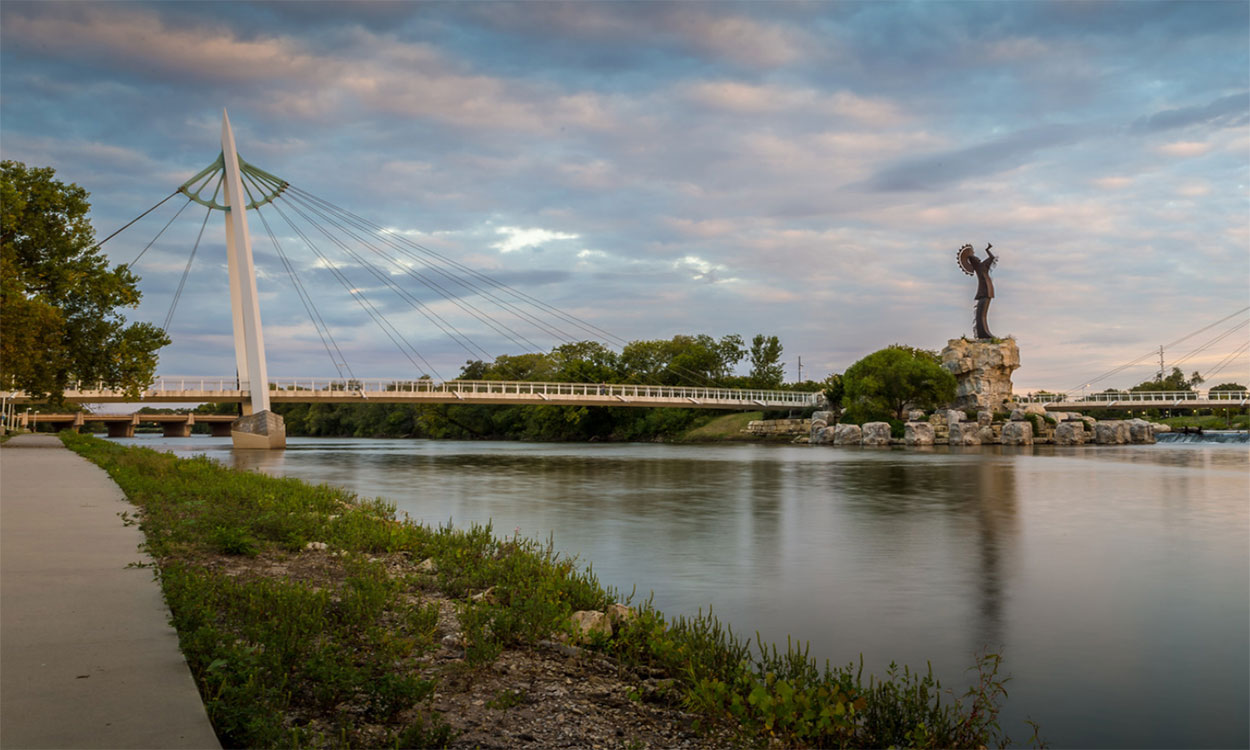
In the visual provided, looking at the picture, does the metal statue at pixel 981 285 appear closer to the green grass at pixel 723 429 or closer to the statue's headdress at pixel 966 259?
the statue's headdress at pixel 966 259

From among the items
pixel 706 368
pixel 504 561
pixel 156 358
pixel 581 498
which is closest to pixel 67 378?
pixel 156 358

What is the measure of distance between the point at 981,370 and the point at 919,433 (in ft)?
68.0

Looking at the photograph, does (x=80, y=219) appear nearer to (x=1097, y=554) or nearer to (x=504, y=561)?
(x=504, y=561)

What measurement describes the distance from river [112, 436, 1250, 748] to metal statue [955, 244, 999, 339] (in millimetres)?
64253

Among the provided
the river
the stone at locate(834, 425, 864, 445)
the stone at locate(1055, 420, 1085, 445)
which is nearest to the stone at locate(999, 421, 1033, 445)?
the stone at locate(1055, 420, 1085, 445)

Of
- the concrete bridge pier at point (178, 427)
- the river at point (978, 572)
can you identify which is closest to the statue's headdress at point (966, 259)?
the river at point (978, 572)

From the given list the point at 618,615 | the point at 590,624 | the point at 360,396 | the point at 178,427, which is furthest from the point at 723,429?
the point at 590,624

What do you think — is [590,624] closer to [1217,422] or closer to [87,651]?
[87,651]

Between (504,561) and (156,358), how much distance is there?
3185 centimetres

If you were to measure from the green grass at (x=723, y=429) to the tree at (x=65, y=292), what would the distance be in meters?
72.0

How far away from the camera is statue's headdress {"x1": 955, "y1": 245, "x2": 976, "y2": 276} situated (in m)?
92.8

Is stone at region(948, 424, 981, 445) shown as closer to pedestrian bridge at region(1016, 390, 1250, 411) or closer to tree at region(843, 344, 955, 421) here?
tree at region(843, 344, 955, 421)

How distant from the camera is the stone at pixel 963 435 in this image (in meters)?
74.9

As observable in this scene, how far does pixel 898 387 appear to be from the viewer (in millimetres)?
84312
